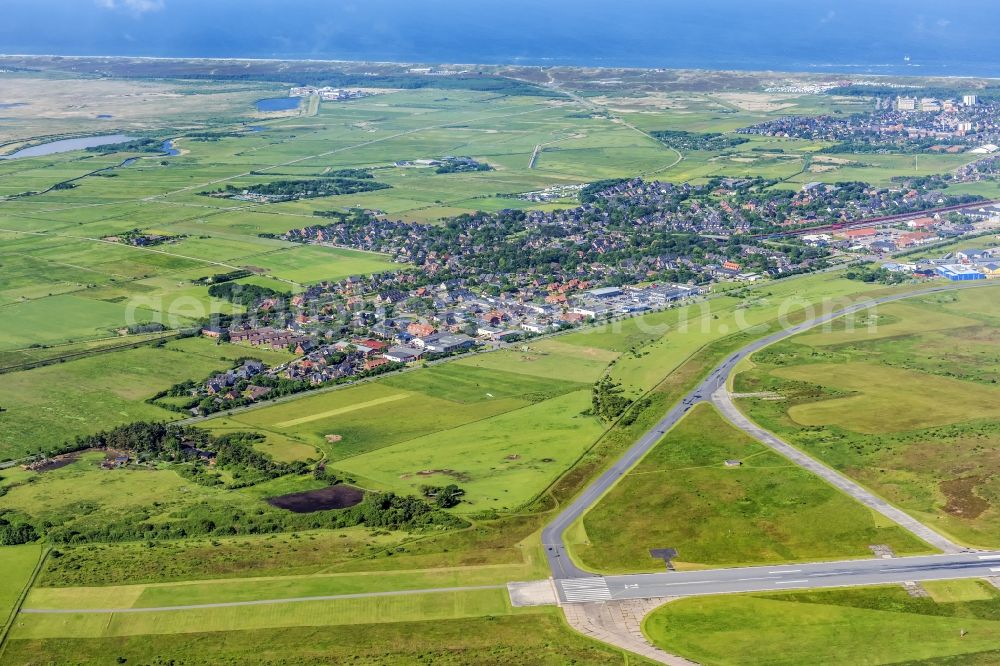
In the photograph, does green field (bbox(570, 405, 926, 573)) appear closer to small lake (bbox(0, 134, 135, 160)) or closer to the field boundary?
the field boundary

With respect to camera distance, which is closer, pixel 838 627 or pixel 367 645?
pixel 367 645

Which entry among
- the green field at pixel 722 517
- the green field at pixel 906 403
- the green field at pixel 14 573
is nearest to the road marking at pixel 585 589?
the green field at pixel 722 517

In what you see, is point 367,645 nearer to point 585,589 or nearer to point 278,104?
point 585,589

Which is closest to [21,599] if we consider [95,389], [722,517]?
[95,389]

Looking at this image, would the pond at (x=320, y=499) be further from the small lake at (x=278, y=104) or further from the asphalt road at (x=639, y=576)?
the small lake at (x=278, y=104)

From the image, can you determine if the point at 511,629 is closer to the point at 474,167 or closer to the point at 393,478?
the point at 393,478

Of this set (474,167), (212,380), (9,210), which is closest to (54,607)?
(212,380)
